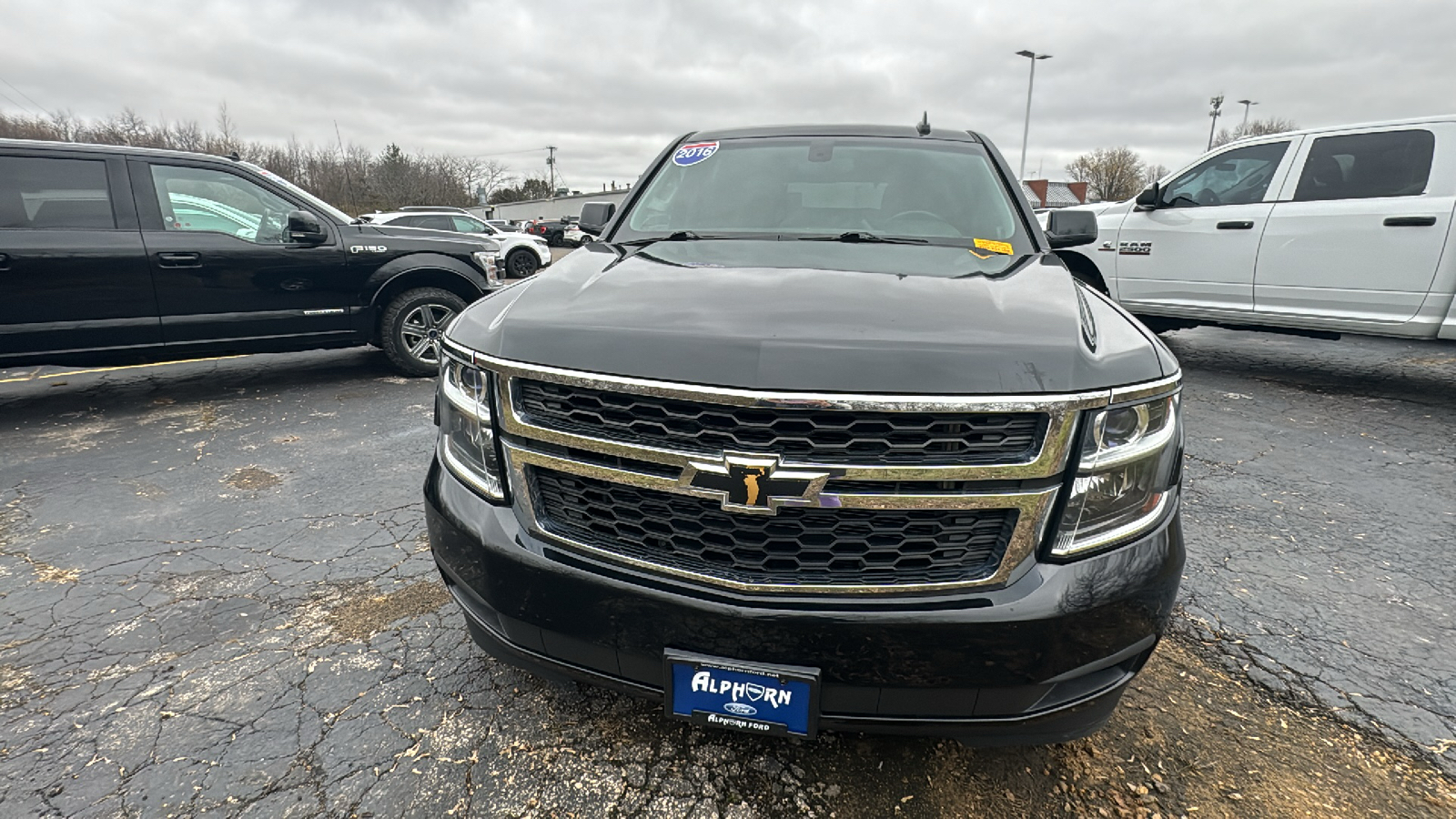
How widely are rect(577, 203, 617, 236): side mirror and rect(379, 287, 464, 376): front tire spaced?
9.64ft

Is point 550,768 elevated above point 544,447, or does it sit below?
below

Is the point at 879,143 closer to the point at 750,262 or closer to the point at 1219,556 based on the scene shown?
the point at 750,262

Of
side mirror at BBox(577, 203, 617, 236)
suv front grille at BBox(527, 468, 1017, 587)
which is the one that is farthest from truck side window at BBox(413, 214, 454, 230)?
suv front grille at BBox(527, 468, 1017, 587)

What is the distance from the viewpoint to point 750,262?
6.86ft

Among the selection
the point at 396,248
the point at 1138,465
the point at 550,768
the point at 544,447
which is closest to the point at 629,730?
the point at 550,768

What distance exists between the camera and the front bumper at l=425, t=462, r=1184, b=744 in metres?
1.41

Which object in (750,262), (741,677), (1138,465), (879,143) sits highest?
(879,143)

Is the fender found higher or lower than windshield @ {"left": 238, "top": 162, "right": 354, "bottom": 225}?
lower

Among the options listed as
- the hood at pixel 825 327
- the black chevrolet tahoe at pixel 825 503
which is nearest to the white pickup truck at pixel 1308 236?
the hood at pixel 825 327

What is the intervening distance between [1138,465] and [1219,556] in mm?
1915

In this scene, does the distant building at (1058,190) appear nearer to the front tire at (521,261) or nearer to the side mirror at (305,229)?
the front tire at (521,261)

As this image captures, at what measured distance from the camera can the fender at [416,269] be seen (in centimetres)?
561

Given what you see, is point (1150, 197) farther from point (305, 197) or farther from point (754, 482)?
point (305, 197)

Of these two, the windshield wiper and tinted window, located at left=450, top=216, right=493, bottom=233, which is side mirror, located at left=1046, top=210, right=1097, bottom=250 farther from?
tinted window, located at left=450, top=216, right=493, bottom=233
